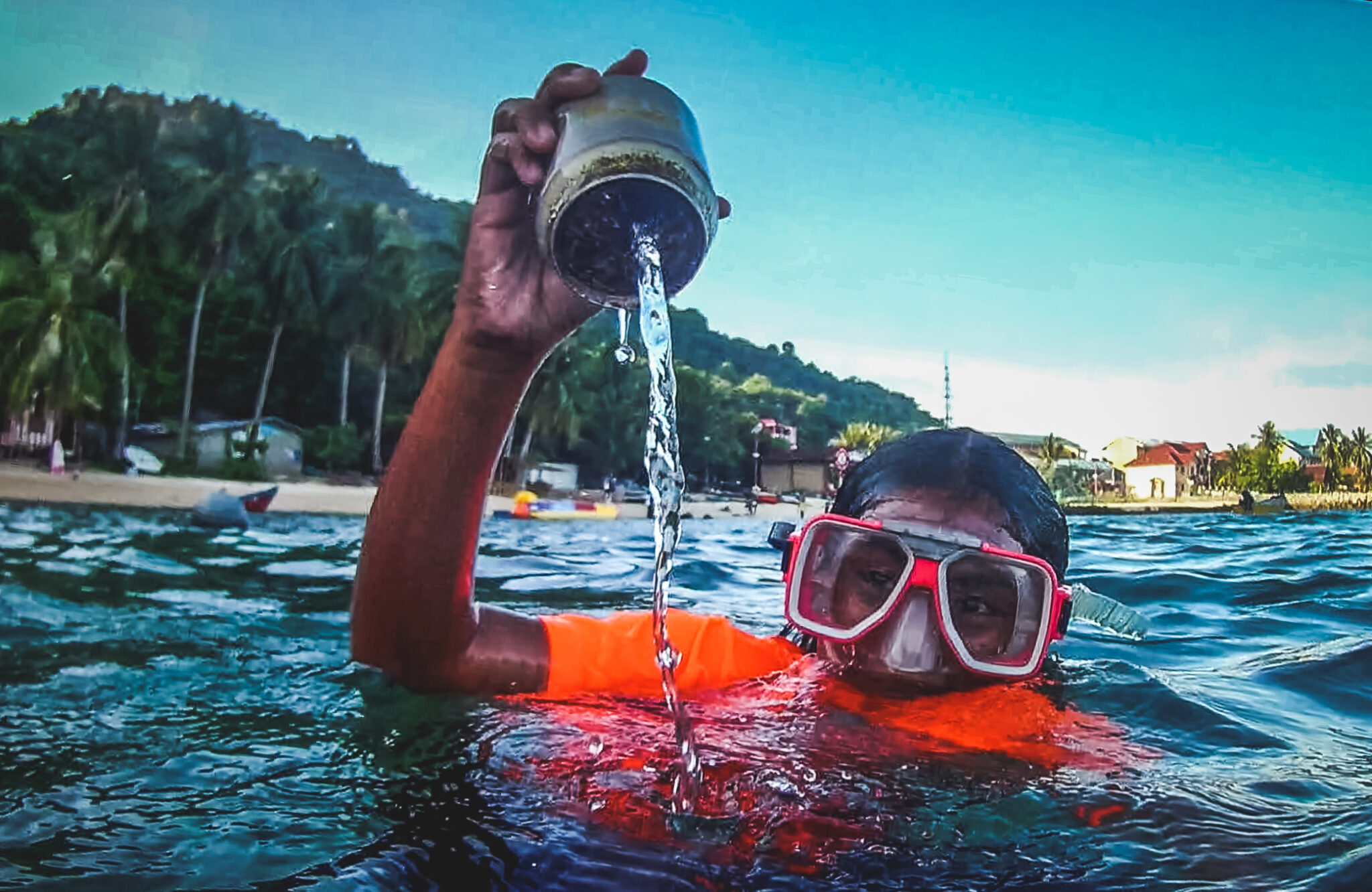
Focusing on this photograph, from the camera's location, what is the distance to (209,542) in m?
3.60

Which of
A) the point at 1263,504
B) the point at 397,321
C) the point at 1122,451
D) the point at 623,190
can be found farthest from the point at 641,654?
the point at 1263,504

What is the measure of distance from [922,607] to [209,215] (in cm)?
257

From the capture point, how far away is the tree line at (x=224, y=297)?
2.51 meters

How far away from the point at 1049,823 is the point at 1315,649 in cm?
238

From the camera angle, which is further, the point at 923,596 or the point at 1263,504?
the point at 1263,504

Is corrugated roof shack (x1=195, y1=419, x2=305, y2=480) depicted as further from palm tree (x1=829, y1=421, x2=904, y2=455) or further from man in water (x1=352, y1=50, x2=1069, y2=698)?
palm tree (x1=829, y1=421, x2=904, y2=455)

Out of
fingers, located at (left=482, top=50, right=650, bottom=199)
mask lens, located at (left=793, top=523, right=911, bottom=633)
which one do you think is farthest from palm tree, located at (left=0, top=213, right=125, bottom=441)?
mask lens, located at (left=793, top=523, right=911, bottom=633)

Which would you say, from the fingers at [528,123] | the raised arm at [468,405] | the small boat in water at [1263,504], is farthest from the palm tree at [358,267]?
the small boat in water at [1263,504]

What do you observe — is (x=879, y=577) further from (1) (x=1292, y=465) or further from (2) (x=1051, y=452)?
(1) (x=1292, y=465)

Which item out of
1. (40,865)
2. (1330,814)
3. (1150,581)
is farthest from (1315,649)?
(40,865)

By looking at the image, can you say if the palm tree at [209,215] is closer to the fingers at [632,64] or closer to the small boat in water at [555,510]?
the small boat in water at [555,510]

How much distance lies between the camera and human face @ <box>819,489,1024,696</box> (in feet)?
5.93

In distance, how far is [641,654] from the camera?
1.96 metres

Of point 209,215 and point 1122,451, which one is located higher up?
point 209,215
